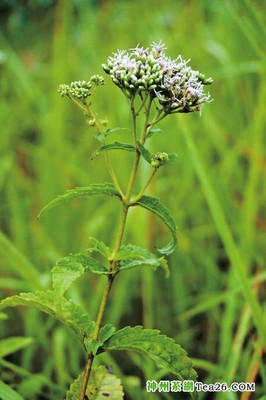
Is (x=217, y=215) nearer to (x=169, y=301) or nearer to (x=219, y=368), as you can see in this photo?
(x=219, y=368)

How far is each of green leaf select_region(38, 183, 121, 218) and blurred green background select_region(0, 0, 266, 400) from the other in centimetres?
53

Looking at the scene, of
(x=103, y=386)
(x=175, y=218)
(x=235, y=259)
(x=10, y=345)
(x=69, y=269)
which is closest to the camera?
(x=69, y=269)

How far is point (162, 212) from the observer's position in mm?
900

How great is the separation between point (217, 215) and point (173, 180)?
0.87m

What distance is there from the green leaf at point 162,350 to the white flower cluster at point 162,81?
34 cm

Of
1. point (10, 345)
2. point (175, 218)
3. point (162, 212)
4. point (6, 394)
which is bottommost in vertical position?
point (6, 394)

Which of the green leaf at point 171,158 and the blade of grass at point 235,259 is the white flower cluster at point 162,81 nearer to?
the green leaf at point 171,158

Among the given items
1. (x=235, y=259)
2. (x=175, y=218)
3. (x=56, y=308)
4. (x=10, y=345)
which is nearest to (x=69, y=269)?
(x=56, y=308)

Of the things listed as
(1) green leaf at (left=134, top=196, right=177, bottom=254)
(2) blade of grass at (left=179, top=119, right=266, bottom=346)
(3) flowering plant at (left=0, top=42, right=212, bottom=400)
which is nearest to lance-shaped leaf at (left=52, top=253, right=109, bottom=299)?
(3) flowering plant at (left=0, top=42, right=212, bottom=400)

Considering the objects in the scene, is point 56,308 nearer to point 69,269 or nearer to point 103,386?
point 69,269

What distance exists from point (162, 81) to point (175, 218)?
1.28 metres

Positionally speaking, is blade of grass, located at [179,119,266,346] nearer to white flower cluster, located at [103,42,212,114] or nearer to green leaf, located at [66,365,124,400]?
green leaf, located at [66,365,124,400]

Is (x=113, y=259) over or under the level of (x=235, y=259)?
under

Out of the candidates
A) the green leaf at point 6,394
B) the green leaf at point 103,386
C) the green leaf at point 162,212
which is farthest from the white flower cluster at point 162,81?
the green leaf at point 6,394
